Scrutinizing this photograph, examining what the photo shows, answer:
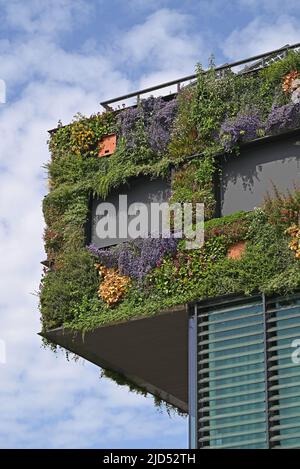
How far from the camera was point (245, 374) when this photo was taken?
20453 millimetres

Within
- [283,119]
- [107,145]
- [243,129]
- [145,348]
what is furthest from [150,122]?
[145,348]

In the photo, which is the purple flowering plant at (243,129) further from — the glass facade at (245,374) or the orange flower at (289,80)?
the glass facade at (245,374)

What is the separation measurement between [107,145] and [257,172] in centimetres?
367

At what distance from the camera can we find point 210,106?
2280 cm

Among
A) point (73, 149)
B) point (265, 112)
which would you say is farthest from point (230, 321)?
point (73, 149)

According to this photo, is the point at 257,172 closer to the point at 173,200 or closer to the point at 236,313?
the point at 173,200

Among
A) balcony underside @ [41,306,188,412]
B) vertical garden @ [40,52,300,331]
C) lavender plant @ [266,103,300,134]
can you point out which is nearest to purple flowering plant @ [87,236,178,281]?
vertical garden @ [40,52,300,331]

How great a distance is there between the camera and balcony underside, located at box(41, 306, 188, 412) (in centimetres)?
2197

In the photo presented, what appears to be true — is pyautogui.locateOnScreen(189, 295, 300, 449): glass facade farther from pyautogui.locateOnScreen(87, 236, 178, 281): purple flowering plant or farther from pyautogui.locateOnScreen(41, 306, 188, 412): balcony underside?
pyautogui.locateOnScreen(87, 236, 178, 281): purple flowering plant

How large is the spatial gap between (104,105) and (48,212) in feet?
8.30

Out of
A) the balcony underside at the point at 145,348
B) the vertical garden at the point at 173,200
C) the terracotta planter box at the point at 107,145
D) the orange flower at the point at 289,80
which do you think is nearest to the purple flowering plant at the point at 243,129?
the vertical garden at the point at 173,200

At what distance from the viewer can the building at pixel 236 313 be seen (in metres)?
20.1

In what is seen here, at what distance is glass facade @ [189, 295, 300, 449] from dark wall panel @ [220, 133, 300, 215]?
2154 millimetres
